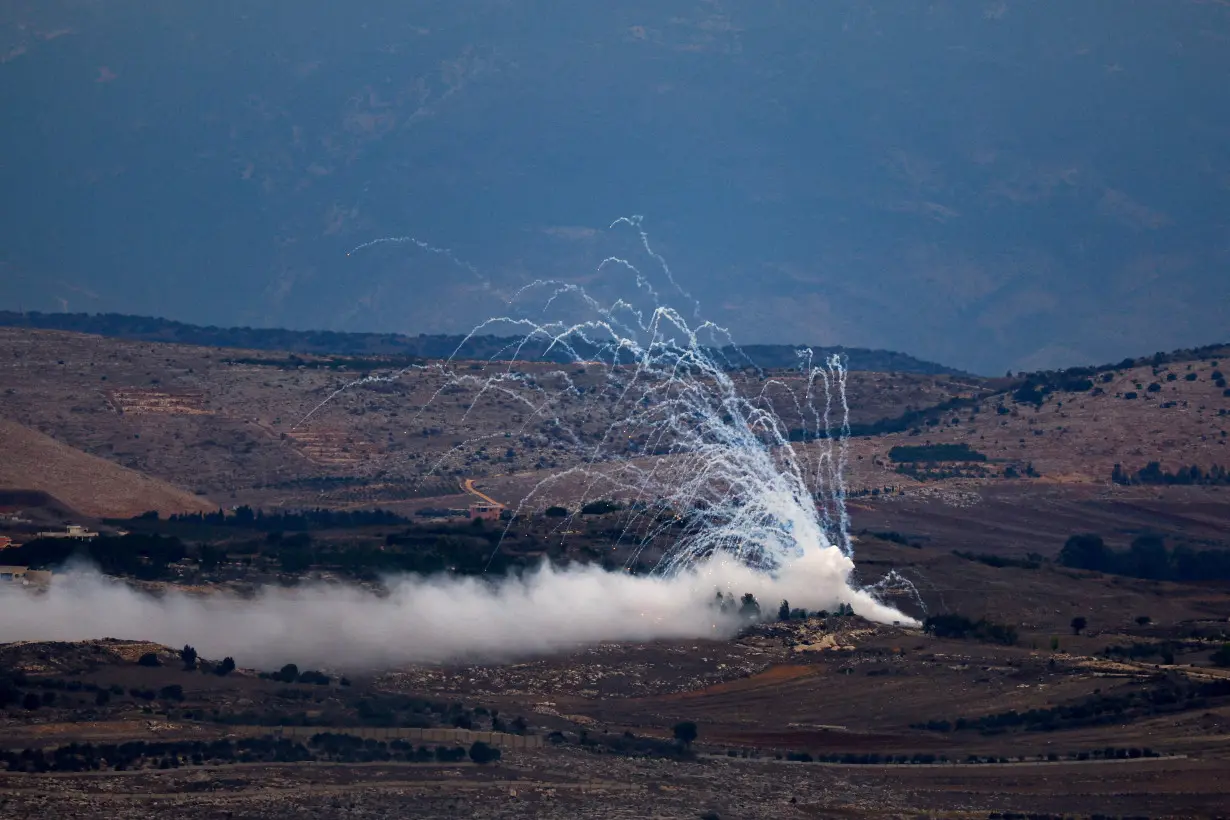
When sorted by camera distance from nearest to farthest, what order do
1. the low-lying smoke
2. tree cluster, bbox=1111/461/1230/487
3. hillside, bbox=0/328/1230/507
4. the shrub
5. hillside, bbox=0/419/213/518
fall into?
1. the shrub
2. the low-lying smoke
3. hillside, bbox=0/419/213/518
4. hillside, bbox=0/328/1230/507
5. tree cluster, bbox=1111/461/1230/487

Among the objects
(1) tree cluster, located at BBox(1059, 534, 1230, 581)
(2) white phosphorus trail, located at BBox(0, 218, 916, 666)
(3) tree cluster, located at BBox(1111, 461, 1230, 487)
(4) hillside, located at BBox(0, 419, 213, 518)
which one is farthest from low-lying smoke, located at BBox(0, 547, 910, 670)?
(3) tree cluster, located at BBox(1111, 461, 1230, 487)

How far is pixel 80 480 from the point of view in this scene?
158500 millimetres

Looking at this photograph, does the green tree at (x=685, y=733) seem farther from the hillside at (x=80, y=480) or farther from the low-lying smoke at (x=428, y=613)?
the hillside at (x=80, y=480)

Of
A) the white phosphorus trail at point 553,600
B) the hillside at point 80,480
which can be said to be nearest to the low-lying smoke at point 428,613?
the white phosphorus trail at point 553,600

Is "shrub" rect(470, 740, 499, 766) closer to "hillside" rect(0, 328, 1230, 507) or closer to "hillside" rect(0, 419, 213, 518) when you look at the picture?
"hillside" rect(0, 419, 213, 518)

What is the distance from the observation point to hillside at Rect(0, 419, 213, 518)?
153250 mm

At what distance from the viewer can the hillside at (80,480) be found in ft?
503

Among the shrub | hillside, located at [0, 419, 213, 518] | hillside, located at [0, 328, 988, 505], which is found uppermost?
hillside, located at [0, 328, 988, 505]

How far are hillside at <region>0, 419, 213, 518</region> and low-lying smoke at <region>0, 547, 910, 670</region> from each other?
47.3 m

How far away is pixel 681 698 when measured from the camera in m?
95.0

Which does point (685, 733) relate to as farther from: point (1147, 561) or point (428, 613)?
point (1147, 561)

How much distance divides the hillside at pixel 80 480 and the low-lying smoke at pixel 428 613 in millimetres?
47266

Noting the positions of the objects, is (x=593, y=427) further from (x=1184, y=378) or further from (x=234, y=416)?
(x=1184, y=378)

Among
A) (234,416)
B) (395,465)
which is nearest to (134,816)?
(395,465)
